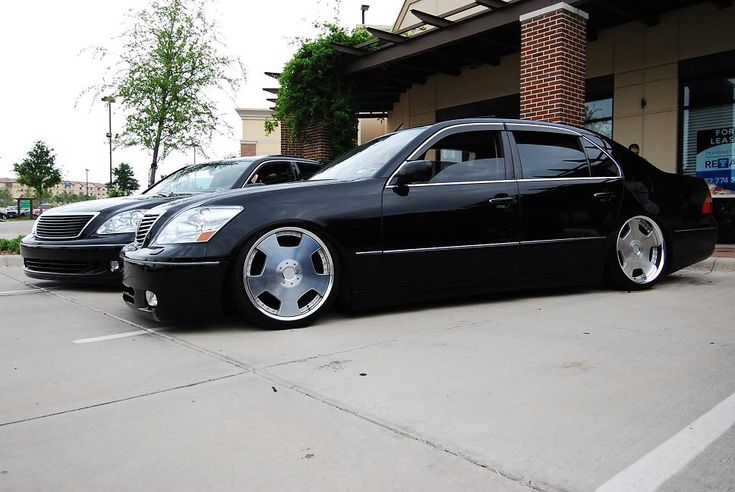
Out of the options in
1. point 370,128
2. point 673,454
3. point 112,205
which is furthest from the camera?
point 370,128

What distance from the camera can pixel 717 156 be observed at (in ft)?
33.4

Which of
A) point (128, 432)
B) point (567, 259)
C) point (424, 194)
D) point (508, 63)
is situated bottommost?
point (128, 432)

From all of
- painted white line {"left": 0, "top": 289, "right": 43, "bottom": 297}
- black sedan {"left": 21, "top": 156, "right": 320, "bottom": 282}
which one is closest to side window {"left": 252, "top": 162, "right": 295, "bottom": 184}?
black sedan {"left": 21, "top": 156, "right": 320, "bottom": 282}

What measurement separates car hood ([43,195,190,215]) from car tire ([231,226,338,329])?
8.44ft

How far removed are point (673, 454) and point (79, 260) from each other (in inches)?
219

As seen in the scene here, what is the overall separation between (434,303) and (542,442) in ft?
9.23

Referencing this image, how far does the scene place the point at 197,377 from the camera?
9.67 feet

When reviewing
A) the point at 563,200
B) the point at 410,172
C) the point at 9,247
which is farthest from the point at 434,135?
the point at 9,247

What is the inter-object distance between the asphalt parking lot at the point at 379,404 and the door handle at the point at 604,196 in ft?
4.03

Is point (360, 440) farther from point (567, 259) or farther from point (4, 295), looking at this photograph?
point (4, 295)

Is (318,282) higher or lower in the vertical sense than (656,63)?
lower

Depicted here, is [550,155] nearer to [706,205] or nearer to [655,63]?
[706,205]

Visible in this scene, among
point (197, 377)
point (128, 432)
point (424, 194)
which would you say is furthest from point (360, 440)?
point (424, 194)

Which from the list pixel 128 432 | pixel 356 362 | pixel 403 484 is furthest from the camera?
pixel 356 362
